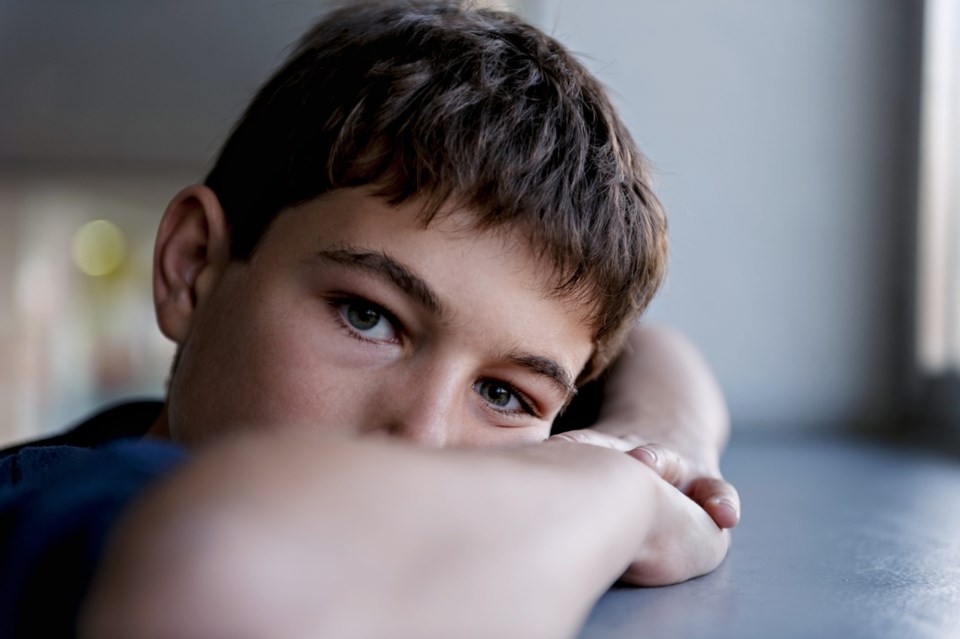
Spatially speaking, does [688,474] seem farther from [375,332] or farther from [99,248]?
[99,248]

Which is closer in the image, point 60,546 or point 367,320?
point 60,546

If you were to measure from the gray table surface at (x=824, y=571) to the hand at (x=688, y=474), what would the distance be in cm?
3

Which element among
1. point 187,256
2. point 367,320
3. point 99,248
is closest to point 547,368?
point 367,320

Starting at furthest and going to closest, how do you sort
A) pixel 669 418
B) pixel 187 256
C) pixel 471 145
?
pixel 669 418 → pixel 187 256 → pixel 471 145

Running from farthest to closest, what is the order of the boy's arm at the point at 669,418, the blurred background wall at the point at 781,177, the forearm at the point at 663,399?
1. the blurred background wall at the point at 781,177
2. the forearm at the point at 663,399
3. the boy's arm at the point at 669,418

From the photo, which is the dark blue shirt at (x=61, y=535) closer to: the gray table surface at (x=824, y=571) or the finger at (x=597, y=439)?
the gray table surface at (x=824, y=571)

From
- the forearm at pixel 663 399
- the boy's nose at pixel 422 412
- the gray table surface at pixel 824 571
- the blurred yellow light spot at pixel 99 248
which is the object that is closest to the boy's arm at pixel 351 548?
the gray table surface at pixel 824 571

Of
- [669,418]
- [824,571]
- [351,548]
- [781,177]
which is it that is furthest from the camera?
[781,177]

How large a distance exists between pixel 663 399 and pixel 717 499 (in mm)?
313

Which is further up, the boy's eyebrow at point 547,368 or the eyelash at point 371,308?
the eyelash at point 371,308

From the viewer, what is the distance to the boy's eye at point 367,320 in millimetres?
705

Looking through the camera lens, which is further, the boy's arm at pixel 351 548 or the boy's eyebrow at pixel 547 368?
the boy's eyebrow at pixel 547 368

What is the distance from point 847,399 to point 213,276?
44.6 inches

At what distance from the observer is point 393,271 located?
69cm
